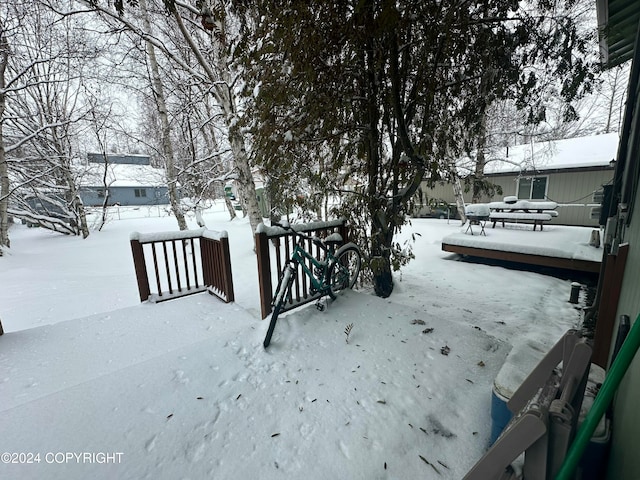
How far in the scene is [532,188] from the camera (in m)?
10.6

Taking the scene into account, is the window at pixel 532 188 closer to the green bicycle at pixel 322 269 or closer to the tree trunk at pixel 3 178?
the green bicycle at pixel 322 269

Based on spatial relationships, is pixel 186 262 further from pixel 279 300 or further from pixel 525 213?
pixel 525 213

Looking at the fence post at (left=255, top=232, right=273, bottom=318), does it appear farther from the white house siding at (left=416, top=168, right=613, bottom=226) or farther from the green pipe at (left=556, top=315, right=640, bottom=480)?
the white house siding at (left=416, top=168, right=613, bottom=226)

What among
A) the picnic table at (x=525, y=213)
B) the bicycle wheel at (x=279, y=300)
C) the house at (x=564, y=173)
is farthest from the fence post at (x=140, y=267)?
the house at (x=564, y=173)

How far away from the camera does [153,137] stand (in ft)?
33.4

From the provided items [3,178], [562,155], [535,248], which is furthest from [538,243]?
[3,178]

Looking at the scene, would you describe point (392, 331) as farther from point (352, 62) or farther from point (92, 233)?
point (92, 233)

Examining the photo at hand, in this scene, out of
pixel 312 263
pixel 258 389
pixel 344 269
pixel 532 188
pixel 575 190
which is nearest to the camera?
pixel 258 389

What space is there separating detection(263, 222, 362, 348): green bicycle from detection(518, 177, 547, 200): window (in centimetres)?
1051

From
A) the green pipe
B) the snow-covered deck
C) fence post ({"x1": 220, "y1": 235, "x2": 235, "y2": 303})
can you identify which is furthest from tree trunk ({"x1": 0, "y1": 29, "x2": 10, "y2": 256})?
the snow-covered deck

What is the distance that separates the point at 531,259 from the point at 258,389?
5220mm

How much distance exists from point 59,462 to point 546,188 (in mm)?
13523

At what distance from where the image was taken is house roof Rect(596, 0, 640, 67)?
87.3 inches

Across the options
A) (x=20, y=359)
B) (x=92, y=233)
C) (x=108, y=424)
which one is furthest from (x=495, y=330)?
(x=92, y=233)
